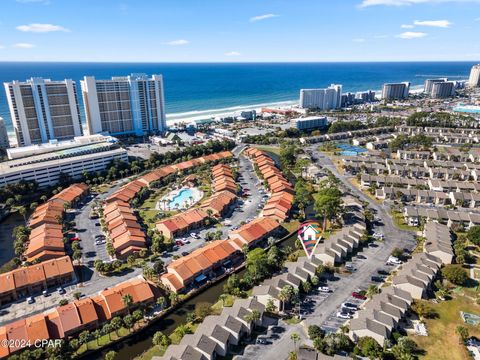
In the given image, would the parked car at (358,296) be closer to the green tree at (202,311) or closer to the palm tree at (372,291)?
the palm tree at (372,291)

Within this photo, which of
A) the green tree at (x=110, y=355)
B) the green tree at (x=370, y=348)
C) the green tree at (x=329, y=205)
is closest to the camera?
the green tree at (x=110, y=355)

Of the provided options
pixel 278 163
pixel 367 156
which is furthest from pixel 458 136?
pixel 278 163

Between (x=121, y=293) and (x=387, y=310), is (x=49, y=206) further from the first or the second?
(x=387, y=310)

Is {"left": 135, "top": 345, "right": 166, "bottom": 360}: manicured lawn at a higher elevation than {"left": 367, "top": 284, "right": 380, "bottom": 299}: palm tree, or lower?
lower

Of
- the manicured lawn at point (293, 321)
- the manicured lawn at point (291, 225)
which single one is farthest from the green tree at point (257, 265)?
the manicured lawn at point (291, 225)

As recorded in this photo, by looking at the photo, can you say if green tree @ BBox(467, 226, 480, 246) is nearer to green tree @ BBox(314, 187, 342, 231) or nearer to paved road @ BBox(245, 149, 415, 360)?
paved road @ BBox(245, 149, 415, 360)

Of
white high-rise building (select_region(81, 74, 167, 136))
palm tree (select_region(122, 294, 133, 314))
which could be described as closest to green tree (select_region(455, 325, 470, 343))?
palm tree (select_region(122, 294, 133, 314))
